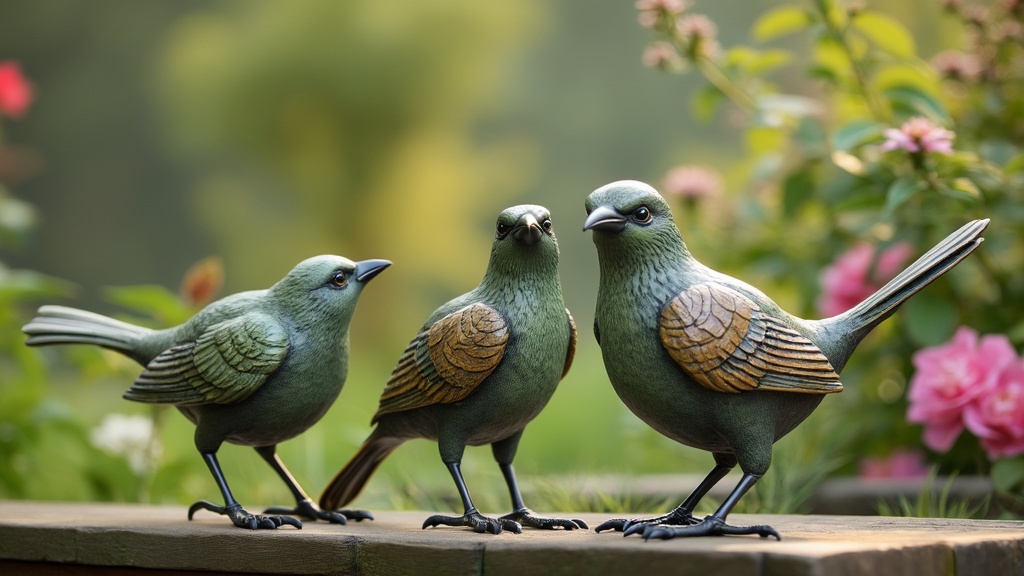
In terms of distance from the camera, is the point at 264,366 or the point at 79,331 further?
the point at 79,331

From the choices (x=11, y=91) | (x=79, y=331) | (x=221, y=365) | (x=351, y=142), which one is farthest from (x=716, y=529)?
(x=351, y=142)

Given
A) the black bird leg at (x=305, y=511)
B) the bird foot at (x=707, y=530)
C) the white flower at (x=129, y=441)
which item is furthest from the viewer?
the white flower at (x=129, y=441)

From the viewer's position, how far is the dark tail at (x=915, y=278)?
1.45 m

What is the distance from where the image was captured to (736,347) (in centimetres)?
138

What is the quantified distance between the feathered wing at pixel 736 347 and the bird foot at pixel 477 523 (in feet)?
1.27

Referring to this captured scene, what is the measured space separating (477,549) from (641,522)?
25 centimetres

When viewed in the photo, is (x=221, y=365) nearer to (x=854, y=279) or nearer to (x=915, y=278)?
(x=915, y=278)

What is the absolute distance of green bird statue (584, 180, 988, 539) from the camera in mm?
1379

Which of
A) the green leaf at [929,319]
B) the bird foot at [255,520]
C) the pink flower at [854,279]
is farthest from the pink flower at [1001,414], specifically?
the bird foot at [255,520]

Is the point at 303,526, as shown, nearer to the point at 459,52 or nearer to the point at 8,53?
the point at 459,52

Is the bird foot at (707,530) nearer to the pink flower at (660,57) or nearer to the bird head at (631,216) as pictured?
the bird head at (631,216)

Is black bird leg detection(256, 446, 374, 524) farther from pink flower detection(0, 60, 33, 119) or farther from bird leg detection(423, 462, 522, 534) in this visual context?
pink flower detection(0, 60, 33, 119)

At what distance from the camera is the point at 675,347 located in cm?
139

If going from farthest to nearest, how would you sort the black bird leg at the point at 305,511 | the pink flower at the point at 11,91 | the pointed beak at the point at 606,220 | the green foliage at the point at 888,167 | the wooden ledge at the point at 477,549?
1. the pink flower at the point at 11,91
2. the green foliage at the point at 888,167
3. the black bird leg at the point at 305,511
4. the pointed beak at the point at 606,220
5. the wooden ledge at the point at 477,549
